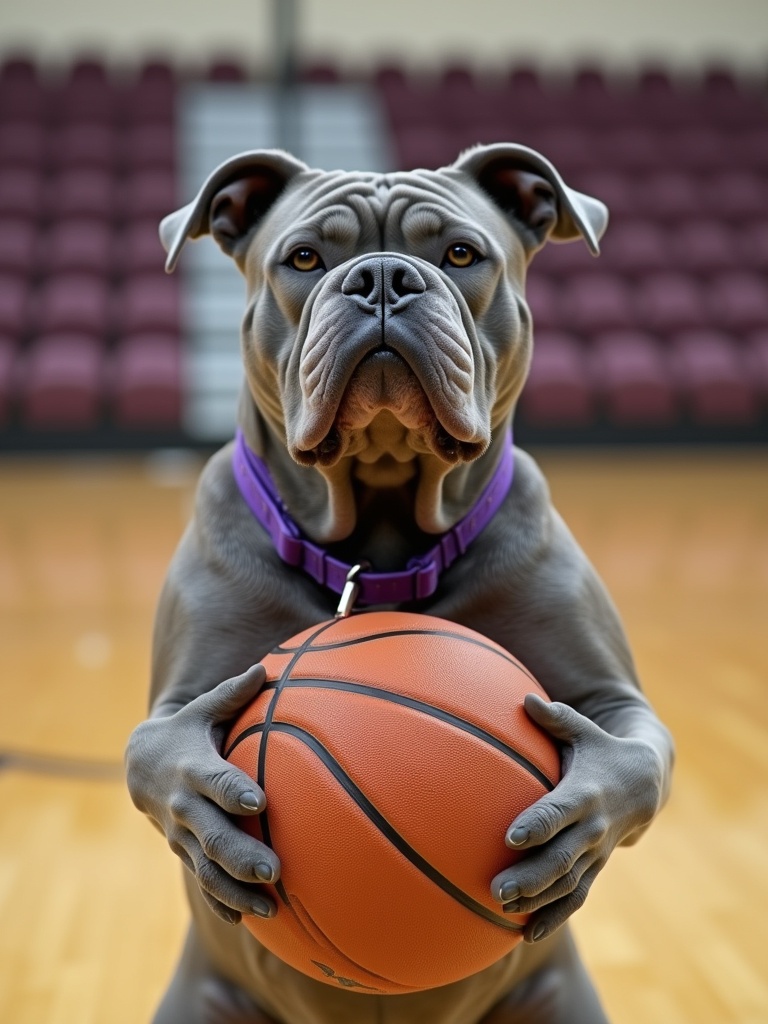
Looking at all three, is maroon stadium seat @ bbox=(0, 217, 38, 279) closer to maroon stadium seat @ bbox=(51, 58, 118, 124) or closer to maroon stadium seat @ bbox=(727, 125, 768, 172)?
maroon stadium seat @ bbox=(51, 58, 118, 124)

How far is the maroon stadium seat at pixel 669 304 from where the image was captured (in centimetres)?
903

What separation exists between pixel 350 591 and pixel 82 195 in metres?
8.70

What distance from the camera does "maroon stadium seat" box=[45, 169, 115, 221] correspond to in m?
9.40

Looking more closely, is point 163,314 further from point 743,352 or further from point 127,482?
point 743,352

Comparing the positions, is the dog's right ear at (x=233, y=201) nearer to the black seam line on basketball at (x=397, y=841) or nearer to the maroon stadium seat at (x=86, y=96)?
the black seam line on basketball at (x=397, y=841)

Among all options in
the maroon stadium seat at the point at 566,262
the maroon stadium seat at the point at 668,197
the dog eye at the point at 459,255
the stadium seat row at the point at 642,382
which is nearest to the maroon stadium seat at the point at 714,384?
the stadium seat row at the point at 642,382

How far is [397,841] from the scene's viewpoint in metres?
1.27

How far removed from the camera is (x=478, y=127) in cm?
1009

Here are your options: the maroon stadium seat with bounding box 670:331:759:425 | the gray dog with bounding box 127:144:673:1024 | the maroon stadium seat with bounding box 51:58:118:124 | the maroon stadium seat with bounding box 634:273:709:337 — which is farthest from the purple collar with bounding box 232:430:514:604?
the maroon stadium seat with bounding box 51:58:118:124

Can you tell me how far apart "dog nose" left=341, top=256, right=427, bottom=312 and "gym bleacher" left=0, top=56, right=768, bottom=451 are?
6.87 metres

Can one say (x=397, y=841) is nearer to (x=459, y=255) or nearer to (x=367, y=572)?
(x=367, y=572)

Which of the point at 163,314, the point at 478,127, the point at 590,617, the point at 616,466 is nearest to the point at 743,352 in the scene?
the point at 616,466

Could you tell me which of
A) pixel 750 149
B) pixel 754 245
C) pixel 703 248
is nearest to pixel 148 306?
pixel 703 248

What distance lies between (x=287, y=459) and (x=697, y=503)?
5.73 m
